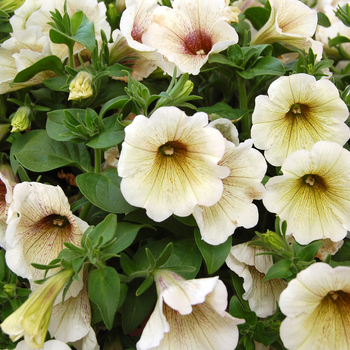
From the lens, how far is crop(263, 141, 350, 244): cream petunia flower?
71 centimetres

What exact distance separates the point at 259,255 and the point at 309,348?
0.17 metres

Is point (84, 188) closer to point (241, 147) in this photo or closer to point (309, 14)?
point (241, 147)

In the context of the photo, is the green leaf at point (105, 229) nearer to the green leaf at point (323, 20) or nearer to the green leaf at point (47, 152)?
the green leaf at point (47, 152)

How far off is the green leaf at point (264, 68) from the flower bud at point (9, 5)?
0.59 meters

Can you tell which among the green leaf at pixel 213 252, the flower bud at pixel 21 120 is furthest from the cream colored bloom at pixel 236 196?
the flower bud at pixel 21 120

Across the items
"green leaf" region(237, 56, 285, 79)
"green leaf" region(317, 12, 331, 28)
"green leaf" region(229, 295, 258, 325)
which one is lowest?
"green leaf" region(229, 295, 258, 325)

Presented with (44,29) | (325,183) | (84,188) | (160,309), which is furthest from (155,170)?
(44,29)

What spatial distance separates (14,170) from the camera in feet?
2.80

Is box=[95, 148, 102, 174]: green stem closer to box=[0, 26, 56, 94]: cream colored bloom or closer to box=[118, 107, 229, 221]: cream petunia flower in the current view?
box=[118, 107, 229, 221]: cream petunia flower

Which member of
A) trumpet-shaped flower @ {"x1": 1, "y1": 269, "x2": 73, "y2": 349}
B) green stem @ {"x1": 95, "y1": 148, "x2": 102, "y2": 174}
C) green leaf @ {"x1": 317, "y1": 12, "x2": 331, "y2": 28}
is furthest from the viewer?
green leaf @ {"x1": 317, "y1": 12, "x2": 331, "y2": 28}

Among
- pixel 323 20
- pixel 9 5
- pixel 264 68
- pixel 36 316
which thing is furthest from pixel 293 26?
pixel 36 316

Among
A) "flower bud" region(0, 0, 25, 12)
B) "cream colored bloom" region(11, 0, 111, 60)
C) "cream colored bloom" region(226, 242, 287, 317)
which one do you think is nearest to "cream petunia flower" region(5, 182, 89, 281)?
"cream colored bloom" region(226, 242, 287, 317)

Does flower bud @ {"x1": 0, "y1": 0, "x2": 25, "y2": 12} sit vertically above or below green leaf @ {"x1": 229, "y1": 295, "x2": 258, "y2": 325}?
above

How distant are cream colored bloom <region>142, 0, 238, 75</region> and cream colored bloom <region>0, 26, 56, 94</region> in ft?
0.78
